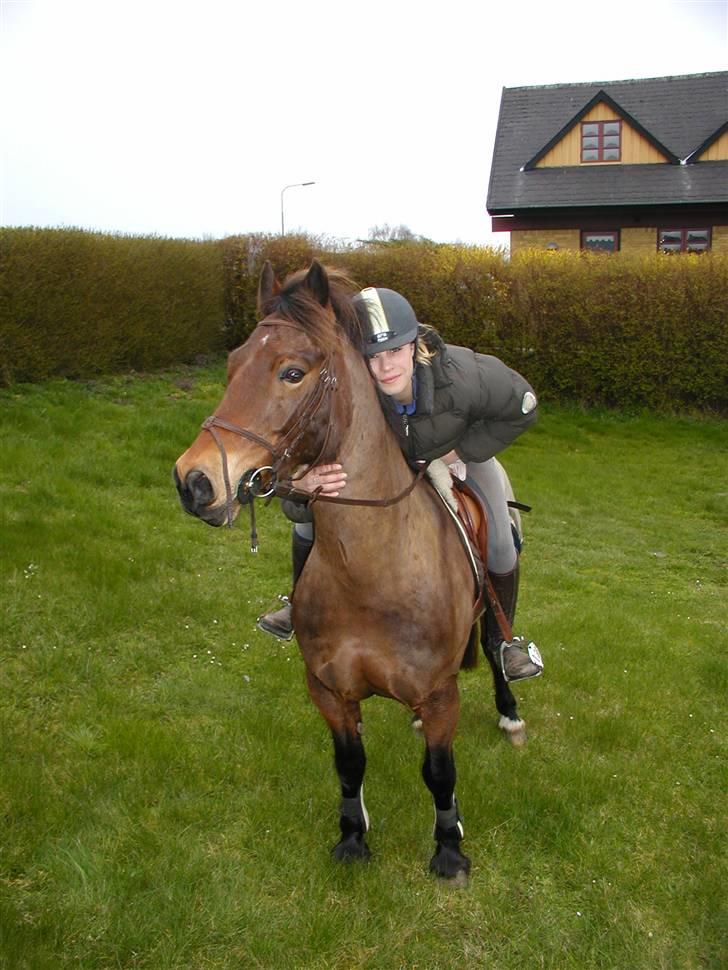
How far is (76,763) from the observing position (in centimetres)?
451

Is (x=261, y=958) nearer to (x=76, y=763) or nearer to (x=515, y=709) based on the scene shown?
(x=76, y=763)

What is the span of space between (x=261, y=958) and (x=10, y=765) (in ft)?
6.24

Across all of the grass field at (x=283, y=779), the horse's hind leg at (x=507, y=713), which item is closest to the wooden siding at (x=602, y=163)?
the grass field at (x=283, y=779)

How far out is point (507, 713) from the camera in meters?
5.34

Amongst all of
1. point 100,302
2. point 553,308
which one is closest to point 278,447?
point 100,302

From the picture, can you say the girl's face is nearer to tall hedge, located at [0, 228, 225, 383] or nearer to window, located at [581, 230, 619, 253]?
tall hedge, located at [0, 228, 225, 383]

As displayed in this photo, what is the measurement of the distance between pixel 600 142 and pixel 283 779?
2654 centimetres

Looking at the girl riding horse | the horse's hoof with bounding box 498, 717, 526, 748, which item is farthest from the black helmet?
the horse's hoof with bounding box 498, 717, 526, 748

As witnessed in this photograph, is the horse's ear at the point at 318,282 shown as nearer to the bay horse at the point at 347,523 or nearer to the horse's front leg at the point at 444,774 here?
the bay horse at the point at 347,523

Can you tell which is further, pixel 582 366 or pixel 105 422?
pixel 582 366

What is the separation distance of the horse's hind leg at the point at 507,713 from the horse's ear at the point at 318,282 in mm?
3100

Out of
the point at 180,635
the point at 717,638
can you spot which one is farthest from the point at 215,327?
the point at 717,638

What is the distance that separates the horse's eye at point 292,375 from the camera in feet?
9.02

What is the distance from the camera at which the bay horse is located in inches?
105
